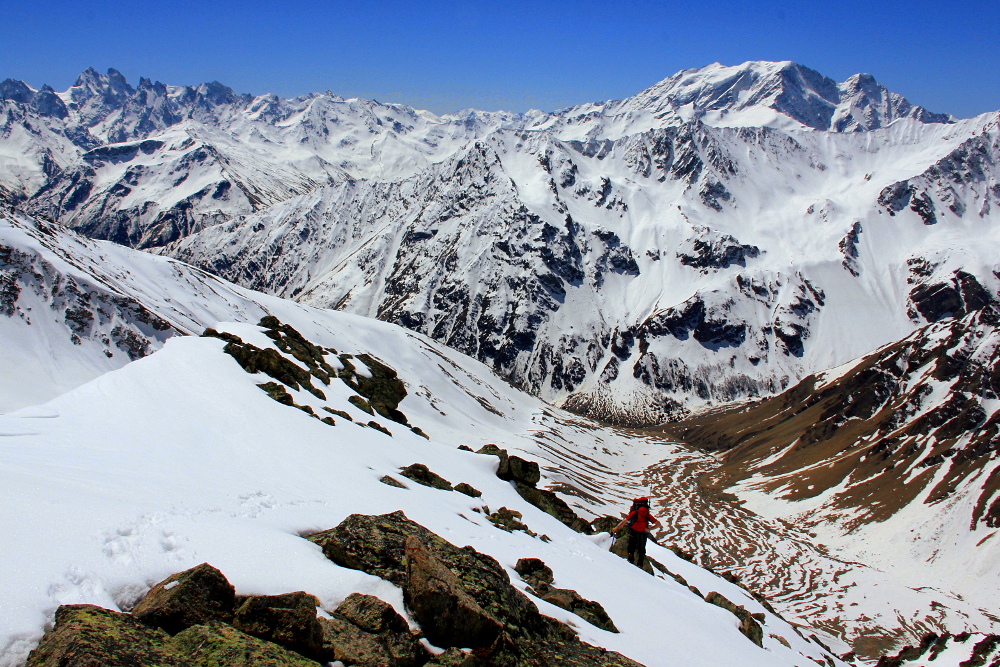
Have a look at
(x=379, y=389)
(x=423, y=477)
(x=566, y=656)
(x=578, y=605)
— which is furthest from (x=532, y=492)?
(x=379, y=389)

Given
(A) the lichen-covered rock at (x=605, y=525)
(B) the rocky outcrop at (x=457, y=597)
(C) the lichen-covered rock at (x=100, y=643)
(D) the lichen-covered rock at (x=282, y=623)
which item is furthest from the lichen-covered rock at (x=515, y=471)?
(C) the lichen-covered rock at (x=100, y=643)

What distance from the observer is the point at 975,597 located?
73.9 metres

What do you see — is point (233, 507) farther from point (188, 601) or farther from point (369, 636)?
point (369, 636)

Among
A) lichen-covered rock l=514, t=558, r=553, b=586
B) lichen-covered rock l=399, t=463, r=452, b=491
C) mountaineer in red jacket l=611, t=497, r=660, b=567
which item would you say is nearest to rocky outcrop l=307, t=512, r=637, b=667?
lichen-covered rock l=514, t=558, r=553, b=586

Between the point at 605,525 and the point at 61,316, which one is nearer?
the point at 605,525

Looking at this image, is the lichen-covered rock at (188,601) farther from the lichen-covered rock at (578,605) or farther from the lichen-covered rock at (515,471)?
the lichen-covered rock at (515,471)

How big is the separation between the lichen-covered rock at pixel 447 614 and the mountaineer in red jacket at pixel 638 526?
1468cm

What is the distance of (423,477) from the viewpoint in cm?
2228

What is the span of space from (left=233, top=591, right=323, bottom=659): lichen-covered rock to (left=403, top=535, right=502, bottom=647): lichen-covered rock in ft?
6.45

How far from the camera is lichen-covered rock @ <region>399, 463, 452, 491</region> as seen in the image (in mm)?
22000

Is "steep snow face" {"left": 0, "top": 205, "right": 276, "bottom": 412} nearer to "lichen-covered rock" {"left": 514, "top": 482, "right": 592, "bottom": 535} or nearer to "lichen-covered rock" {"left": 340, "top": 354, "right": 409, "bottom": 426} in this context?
"lichen-covered rock" {"left": 340, "top": 354, "right": 409, "bottom": 426}

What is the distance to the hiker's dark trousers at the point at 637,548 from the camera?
81.1 feet

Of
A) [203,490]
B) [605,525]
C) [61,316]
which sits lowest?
[61,316]

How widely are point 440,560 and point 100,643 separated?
5.45 m
